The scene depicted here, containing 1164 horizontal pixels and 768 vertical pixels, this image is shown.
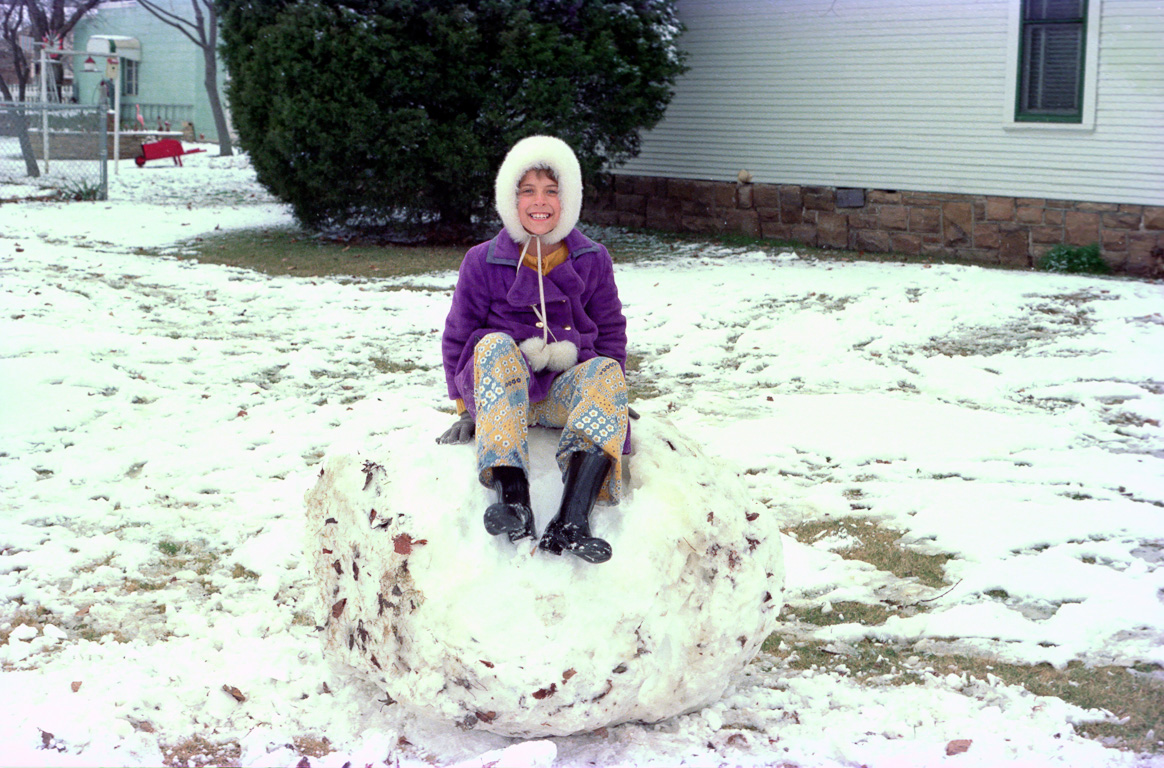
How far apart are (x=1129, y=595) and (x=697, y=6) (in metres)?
11.9

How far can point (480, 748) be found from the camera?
3223 mm

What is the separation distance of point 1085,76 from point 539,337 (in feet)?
33.6

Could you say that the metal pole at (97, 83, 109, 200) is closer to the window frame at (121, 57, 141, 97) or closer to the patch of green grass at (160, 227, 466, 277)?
the patch of green grass at (160, 227, 466, 277)

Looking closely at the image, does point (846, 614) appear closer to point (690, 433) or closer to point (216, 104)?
point (690, 433)

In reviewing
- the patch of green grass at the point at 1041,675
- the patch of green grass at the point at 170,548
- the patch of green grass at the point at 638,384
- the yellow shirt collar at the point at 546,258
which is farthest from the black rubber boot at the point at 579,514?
the patch of green grass at the point at 638,384

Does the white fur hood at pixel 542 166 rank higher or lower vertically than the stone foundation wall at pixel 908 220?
lower

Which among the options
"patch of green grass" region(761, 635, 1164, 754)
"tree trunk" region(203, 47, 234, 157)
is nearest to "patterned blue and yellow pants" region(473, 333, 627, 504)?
"patch of green grass" region(761, 635, 1164, 754)

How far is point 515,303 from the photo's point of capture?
11.9ft

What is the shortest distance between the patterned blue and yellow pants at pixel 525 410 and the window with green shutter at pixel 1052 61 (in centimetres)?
1026

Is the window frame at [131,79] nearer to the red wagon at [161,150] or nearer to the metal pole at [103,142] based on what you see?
the red wagon at [161,150]

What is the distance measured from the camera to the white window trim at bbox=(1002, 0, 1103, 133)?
1138 centimetres

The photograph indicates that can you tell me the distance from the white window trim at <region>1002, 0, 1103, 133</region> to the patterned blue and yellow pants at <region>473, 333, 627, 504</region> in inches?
398

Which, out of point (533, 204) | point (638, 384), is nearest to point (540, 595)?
point (533, 204)

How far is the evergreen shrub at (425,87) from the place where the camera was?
1173 cm
